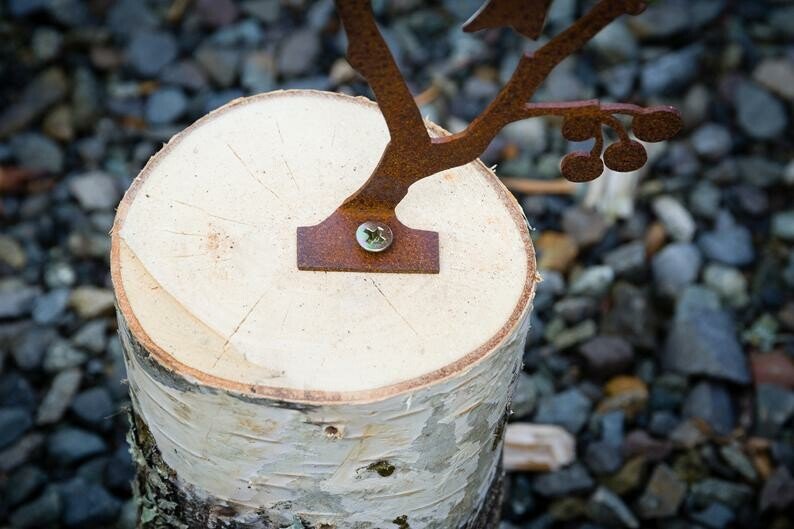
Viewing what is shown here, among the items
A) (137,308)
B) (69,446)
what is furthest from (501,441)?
(69,446)

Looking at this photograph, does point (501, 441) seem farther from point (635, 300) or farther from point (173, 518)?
point (635, 300)

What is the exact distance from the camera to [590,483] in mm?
2832

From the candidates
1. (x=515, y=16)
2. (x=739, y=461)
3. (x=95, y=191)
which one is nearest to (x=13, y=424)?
(x=95, y=191)

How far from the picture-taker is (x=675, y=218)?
345 centimetres

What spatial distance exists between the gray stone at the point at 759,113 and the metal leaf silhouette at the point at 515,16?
233 cm

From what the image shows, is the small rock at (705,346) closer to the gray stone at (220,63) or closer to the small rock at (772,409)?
the small rock at (772,409)

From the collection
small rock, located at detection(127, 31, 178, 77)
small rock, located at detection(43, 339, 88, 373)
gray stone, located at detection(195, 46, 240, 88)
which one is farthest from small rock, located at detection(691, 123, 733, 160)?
small rock, located at detection(43, 339, 88, 373)

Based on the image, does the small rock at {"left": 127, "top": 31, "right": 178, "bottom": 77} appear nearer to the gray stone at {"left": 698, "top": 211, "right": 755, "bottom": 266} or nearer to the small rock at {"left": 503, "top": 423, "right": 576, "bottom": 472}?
the small rock at {"left": 503, "top": 423, "right": 576, "bottom": 472}

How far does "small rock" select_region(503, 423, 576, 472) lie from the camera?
9.42 feet

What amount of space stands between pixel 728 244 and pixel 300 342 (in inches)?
84.6

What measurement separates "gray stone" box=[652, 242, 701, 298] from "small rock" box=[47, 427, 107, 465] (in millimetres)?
1864

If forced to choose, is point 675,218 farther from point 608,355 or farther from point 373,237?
point 373,237

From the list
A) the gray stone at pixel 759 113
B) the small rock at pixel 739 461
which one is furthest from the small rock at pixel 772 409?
the gray stone at pixel 759 113

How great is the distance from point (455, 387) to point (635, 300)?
1.62 metres
